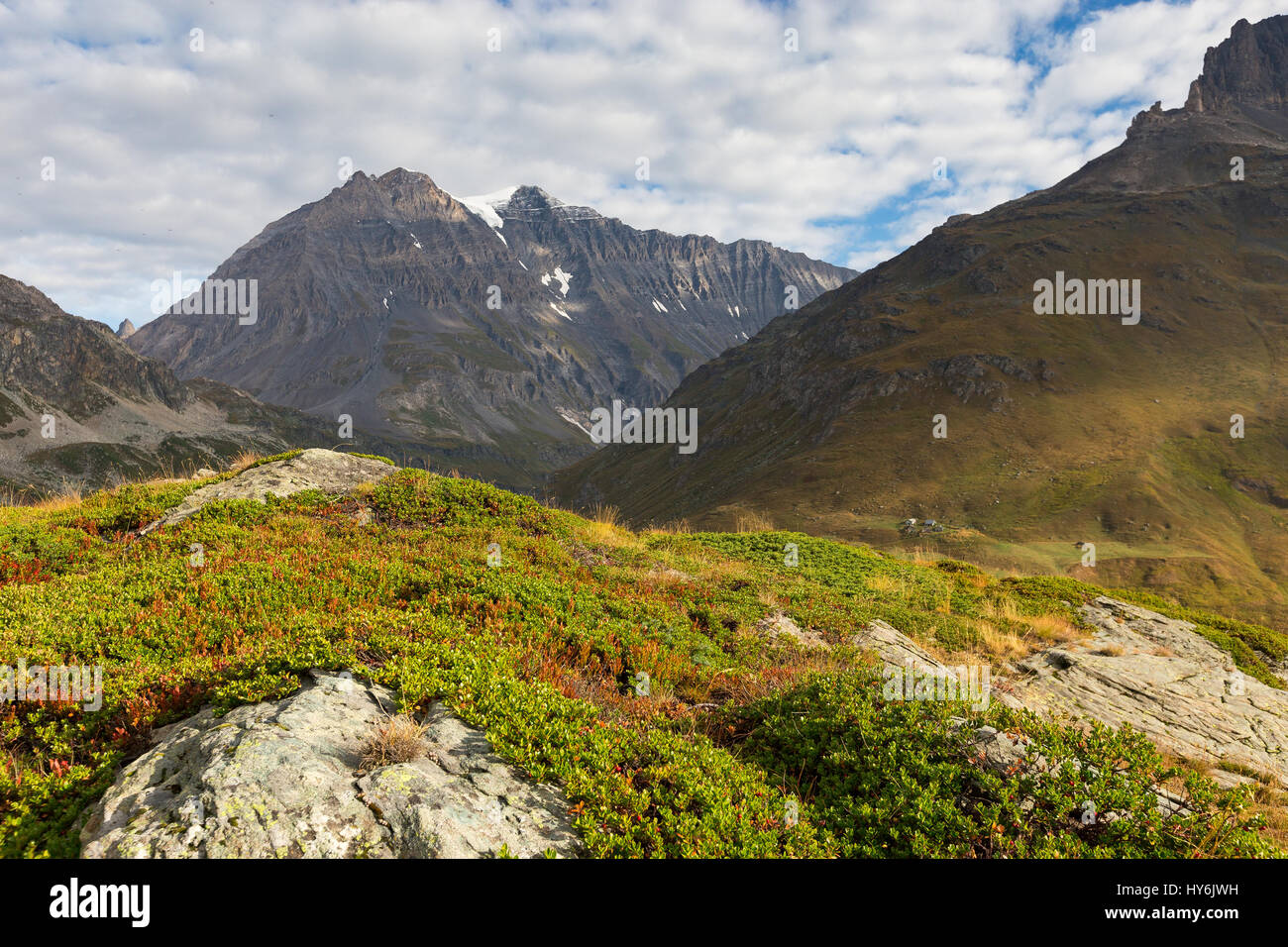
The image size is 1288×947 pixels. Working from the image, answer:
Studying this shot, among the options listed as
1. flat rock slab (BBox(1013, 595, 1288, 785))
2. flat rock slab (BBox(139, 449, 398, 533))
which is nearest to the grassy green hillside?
flat rock slab (BBox(139, 449, 398, 533))

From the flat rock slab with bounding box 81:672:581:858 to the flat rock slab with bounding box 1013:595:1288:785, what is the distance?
27.9 feet

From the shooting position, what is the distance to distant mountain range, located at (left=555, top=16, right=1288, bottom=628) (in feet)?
210

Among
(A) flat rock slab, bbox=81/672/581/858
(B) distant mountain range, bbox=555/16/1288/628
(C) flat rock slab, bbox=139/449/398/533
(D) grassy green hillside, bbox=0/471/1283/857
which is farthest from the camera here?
(B) distant mountain range, bbox=555/16/1288/628

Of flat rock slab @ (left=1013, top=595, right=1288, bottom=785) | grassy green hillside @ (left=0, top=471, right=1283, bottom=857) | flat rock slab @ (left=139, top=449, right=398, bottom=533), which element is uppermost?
flat rock slab @ (left=139, top=449, right=398, bottom=533)

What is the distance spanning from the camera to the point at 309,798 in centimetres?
454

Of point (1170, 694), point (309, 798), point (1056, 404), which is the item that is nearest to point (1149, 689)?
point (1170, 694)

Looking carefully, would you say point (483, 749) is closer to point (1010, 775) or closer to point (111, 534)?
point (1010, 775)

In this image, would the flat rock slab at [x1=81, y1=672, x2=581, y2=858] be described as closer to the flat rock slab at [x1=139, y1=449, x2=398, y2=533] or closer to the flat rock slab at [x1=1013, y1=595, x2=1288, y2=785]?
the flat rock slab at [x1=1013, y1=595, x2=1288, y2=785]

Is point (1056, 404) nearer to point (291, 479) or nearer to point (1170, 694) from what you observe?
point (1170, 694)

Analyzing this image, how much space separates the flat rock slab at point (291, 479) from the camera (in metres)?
14.0
